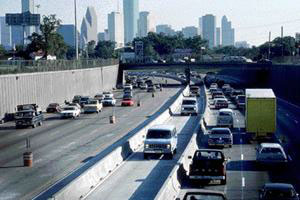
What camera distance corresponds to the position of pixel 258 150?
35.6 metres

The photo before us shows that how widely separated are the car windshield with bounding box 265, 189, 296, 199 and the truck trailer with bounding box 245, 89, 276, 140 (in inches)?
904

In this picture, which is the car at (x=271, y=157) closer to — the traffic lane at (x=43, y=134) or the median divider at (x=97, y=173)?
the median divider at (x=97, y=173)

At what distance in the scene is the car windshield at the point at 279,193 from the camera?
2217 centimetres

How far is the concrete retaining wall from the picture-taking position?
7312 cm

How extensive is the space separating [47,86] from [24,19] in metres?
51.5

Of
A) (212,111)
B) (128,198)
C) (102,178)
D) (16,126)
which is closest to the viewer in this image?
(128,198)

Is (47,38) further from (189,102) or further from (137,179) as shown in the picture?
(137,179)

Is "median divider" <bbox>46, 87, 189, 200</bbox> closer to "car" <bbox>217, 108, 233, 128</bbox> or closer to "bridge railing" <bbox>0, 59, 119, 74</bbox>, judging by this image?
"car" <bbox>217, 108, 233, 128</bbox>

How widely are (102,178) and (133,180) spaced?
4.91ft

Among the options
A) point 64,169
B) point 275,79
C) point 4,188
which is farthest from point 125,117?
point 275,79

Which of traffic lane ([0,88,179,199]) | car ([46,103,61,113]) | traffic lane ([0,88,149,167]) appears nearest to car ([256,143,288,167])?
traffic lane ([0,88,179,199])

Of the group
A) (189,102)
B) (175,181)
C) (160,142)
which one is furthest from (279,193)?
(189,102)

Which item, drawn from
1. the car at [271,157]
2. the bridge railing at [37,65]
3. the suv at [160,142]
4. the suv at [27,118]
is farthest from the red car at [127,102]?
the car at [271,157]

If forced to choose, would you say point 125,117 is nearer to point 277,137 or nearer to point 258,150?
point 277,137
